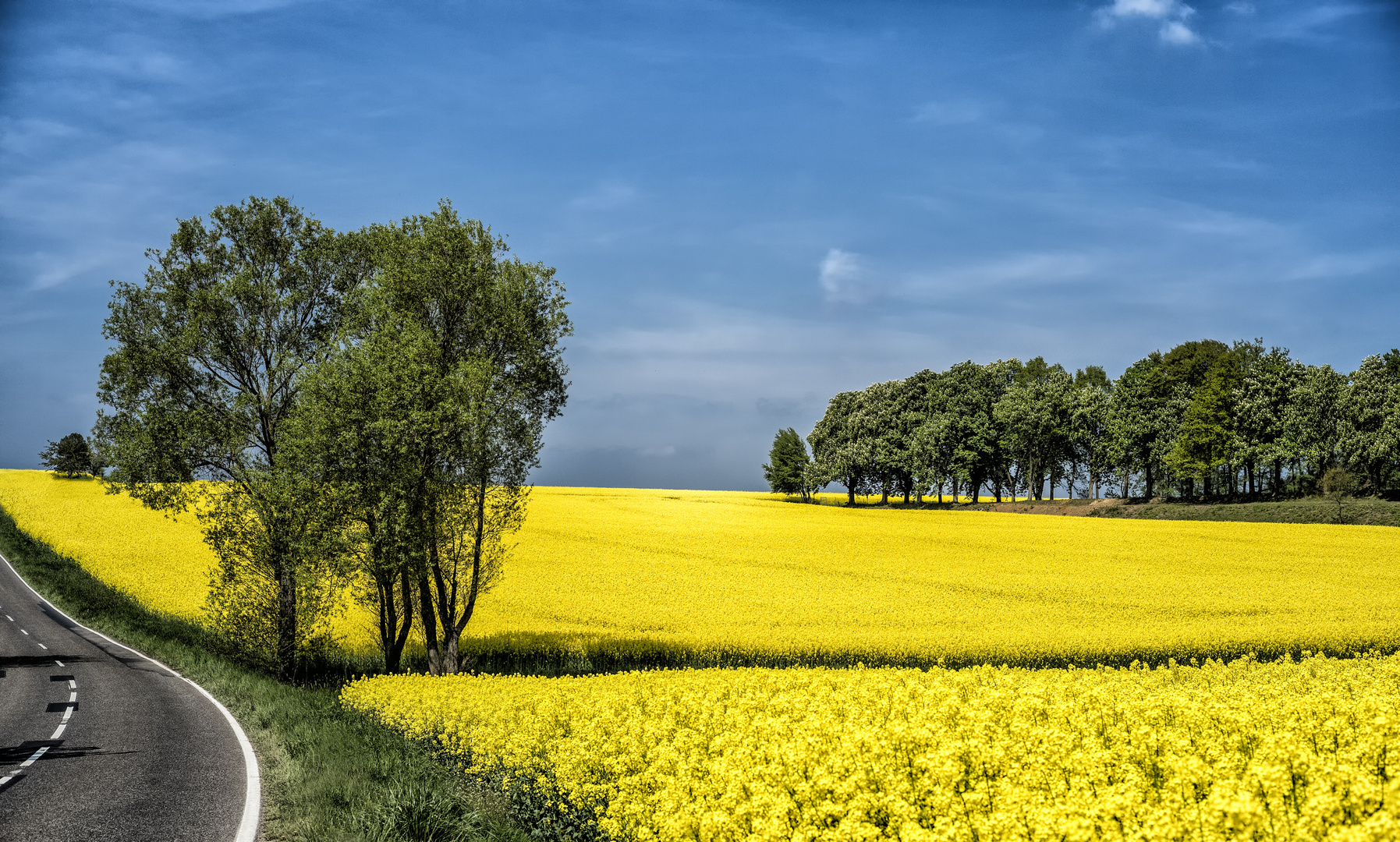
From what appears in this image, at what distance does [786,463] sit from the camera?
317 ft

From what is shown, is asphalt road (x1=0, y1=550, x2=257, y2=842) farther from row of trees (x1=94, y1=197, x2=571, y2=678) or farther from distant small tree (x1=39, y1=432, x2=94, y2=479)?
distant small tree (x1=39, y1=432, x2=94, y2=479)

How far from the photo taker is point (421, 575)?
1947 cm

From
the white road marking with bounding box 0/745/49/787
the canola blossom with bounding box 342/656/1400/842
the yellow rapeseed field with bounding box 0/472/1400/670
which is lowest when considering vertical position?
the yellow rapeseed field with bounding box 0/472/1400/670

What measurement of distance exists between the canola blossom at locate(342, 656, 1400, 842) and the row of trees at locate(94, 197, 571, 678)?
923 centimetres

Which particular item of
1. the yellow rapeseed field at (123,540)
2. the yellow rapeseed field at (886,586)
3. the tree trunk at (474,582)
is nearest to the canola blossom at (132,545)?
the yellow rapeseed field at (123,540)

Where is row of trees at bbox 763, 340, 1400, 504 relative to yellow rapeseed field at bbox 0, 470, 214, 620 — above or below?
above

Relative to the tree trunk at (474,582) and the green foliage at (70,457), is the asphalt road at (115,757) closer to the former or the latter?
the tree trunk at (474,582)

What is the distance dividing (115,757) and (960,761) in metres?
13.1

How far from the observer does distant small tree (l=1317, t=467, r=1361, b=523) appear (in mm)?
49647

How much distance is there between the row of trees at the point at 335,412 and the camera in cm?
1862

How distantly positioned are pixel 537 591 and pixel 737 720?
74.0ft

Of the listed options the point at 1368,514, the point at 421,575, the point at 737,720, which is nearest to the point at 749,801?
the point at 737,720

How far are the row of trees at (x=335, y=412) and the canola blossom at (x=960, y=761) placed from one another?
9.23 metres

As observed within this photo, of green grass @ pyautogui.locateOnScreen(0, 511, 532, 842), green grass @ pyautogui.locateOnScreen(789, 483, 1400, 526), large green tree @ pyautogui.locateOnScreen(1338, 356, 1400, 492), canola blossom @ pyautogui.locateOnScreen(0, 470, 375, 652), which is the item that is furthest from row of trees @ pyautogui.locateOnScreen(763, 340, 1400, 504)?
green grass @ pyautogui.locateOnScreen(0, 511, 532, 842)
